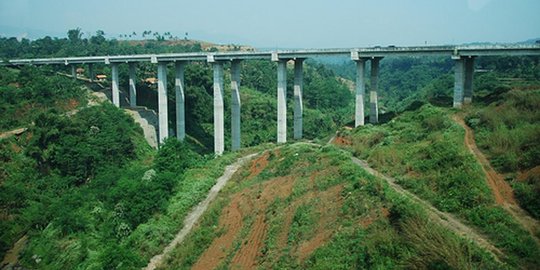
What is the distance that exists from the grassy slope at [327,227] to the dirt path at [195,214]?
0.77 meters

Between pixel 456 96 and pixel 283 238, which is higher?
pixel 456 96

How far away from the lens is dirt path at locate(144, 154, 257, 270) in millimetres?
23016

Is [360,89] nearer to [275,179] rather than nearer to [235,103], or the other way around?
[235,103]

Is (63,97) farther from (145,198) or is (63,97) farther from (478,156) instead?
(478,156)

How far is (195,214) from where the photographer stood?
2789cm

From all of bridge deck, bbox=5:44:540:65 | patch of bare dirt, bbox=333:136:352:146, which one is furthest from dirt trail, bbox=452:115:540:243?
bridge deck, bbox=5:44:540:65

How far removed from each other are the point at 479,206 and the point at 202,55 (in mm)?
42443

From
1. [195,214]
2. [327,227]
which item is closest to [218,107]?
[195,214]

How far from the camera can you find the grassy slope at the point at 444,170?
1476cm

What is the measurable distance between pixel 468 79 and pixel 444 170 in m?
21.4

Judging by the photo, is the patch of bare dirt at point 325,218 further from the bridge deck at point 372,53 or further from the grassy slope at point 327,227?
the bridge deck at point 372,53

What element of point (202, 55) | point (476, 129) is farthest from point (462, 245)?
point (202, 55)

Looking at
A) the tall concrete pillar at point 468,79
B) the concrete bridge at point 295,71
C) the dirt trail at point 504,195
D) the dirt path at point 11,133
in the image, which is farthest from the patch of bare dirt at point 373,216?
the dirt path at point 11,133

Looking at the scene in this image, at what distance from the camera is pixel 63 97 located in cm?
5981
